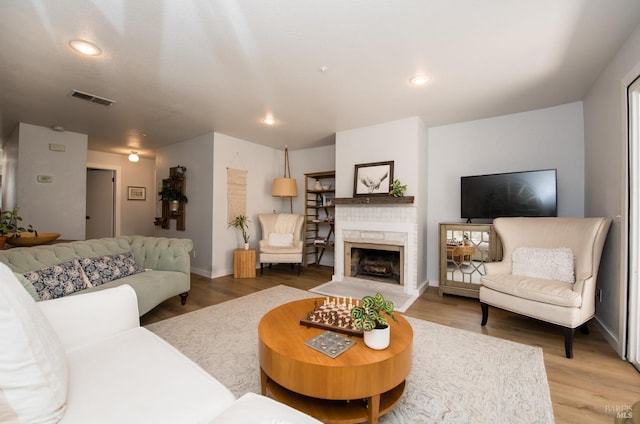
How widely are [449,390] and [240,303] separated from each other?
2.37 metres

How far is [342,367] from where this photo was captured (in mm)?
1278

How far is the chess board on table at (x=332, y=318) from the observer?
5.48 ft

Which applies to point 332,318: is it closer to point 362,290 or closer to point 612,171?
point 362,290

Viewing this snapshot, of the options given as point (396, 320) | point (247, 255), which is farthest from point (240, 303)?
point (396, 320)

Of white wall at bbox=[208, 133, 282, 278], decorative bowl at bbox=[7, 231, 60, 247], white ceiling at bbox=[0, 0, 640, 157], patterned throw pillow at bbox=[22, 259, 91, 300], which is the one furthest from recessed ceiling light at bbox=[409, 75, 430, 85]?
decorative bowl at bbox=[7, 231, 60, 247]

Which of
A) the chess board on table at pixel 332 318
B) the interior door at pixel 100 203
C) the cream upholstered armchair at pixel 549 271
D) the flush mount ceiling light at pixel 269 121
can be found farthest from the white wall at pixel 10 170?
the cream upholstered armchair at pixel 549 271

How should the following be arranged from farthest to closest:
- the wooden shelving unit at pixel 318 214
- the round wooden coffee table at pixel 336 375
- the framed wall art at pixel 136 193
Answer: the framed wall art at pixel 136 193, the wooden shelving unit at pixel 318 214, the round wooden coffee table at pixel 336 375

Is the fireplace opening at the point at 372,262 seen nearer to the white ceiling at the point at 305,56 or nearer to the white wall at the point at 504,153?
the white wall at the point at 504,153

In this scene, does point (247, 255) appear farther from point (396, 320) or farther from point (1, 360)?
point (1, 360)

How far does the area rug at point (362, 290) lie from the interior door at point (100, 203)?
5.57 meters

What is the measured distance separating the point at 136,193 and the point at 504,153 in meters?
7.72

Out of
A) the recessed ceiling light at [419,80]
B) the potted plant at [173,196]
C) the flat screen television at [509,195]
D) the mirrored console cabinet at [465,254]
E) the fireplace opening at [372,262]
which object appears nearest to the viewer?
the recessed ceiling light at [419,80]

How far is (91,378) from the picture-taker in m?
1.11

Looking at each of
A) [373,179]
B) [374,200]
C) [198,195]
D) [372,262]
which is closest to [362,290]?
[372,262]
